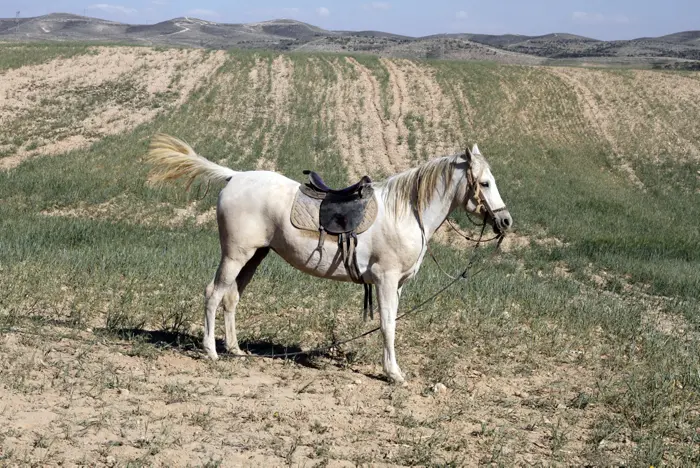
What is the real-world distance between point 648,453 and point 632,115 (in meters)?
37.0

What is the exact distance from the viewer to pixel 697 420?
254 inches

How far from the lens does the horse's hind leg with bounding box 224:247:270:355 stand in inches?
308

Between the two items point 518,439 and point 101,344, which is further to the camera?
point 101,344

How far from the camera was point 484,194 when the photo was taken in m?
7.28

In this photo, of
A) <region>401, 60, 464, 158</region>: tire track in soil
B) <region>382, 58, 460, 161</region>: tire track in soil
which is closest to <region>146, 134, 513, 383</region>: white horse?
<region>382, 58, 460, 161</region>: tire track in soil

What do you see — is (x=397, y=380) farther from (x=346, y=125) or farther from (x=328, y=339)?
(x=346, y=125)

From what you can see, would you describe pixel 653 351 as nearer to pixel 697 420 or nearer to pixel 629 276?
pixel 697 420

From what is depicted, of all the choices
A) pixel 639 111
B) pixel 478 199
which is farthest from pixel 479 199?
pixel 639 111

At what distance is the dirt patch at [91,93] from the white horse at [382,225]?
850 inches

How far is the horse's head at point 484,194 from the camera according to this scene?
7242mm

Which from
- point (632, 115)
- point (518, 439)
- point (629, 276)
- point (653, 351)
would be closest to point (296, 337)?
point (518, 439)

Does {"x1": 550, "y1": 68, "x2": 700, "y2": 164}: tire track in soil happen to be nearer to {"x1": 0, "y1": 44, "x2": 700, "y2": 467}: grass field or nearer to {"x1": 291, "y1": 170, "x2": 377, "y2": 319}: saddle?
{"x1": 0, "y1": 44, "x2": 700, "y2": 467}: grass field

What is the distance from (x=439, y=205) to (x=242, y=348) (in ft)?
8.83

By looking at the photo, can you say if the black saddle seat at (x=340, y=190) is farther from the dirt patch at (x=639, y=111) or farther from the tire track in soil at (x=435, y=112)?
the dirt patch at (x=639, y=111)
